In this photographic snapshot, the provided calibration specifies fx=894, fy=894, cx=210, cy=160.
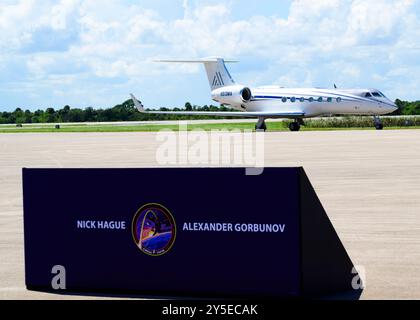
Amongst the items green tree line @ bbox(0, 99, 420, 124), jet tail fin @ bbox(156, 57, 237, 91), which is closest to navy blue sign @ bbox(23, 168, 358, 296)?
jet tail fin @ bbox(156, 57, 237, 91)

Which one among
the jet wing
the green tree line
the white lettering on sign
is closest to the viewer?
the white lettering on sign

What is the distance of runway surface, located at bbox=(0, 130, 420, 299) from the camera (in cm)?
838

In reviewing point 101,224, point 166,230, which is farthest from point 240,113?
point 166,230

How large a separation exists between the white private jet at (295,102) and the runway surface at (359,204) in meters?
25.7

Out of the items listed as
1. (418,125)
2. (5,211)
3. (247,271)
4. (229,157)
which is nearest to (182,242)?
(247,271)

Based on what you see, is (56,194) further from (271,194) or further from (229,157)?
(229,157)

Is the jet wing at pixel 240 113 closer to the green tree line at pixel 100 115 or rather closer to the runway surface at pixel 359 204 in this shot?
the runway surface at pixel 359 204

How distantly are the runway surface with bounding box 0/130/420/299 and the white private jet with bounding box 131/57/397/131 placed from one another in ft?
84.4

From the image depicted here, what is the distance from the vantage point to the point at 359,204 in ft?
47.8

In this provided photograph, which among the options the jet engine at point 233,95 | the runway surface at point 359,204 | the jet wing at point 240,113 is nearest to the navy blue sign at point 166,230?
the runway surface at point 359,204

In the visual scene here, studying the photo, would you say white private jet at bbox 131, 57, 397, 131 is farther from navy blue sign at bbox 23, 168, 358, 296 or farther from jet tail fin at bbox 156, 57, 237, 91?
navy blue sign at bbox 23, 168, 358, 296

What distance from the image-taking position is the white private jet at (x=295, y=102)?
188 feet

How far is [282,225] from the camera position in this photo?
23.0ft

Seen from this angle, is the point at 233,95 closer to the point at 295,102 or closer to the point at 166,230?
the point at 295,102
